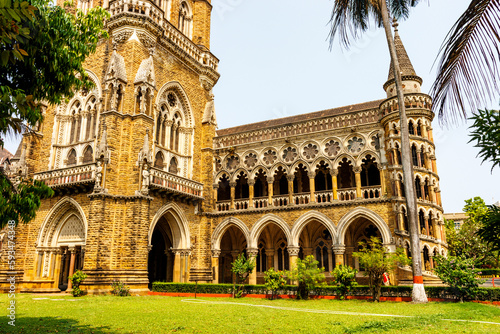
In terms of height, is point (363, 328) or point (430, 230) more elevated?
point (430, 230)

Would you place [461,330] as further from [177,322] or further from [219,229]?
[219,229]

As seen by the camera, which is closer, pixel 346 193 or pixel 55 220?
pixel 55 220

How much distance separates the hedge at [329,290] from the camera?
47.8 feet

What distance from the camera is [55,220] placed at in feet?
70.0

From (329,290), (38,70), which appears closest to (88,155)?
(329,290)

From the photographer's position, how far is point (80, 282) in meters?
17.8

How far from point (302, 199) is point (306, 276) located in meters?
8.03

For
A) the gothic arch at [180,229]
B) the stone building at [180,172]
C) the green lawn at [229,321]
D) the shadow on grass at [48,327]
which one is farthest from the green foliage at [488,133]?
the gothic arch at [180,229]

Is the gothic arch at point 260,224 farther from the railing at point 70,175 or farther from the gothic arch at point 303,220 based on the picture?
the railing at point 70,175

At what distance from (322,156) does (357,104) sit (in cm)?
570

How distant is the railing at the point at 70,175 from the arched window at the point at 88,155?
126 cm

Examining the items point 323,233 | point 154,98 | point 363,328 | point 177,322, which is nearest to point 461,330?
point 363,328

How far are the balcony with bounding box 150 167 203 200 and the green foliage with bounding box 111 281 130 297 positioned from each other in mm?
5238

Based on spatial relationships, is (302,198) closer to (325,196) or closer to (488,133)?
(325,196)
